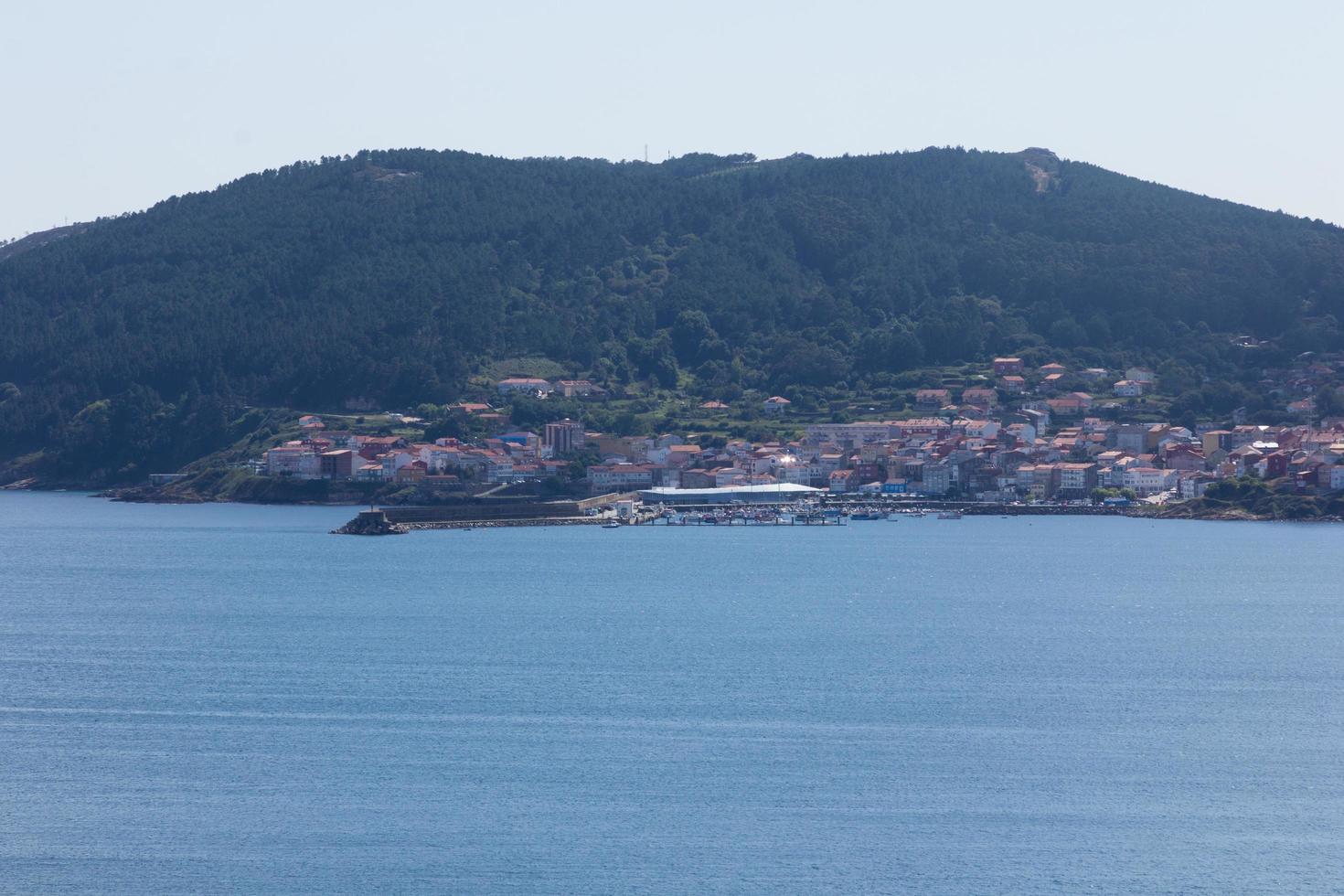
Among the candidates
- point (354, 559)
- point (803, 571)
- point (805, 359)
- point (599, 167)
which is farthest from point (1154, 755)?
point (599, 167)

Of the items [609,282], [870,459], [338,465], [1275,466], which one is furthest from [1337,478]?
[609,282]

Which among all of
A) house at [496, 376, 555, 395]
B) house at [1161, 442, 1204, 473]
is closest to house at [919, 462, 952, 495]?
house at [1161, 442, 1204, 473]

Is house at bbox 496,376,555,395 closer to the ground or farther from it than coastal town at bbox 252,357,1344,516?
farther from it

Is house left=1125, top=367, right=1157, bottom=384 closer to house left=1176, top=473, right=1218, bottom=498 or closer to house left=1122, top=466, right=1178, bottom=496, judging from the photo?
house left=1122, top=466, right=1178, bottom=496

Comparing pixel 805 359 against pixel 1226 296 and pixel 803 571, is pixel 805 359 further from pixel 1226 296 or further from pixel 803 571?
pixel 803 571

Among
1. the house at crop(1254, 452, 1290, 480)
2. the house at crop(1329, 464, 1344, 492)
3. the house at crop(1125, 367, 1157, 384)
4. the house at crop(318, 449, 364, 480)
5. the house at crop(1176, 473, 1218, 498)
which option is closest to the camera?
the house at crop(1329, 464, 1344, 492)

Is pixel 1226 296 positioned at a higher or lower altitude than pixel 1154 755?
higher

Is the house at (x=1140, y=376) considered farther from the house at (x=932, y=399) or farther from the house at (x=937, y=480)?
the house at (x=937, y=480)

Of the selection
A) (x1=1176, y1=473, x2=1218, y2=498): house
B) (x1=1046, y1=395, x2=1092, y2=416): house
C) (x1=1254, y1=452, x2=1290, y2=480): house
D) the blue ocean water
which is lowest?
the blue ocean water
